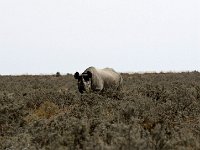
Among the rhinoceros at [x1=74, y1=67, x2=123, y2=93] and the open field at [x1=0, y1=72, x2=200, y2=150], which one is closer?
the open field at [x1=0, y1=72, x2=200, y2=150]

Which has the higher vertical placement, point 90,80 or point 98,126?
point 90,80

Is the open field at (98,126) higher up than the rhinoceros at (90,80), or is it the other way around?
the rhinoceros at (90,80)

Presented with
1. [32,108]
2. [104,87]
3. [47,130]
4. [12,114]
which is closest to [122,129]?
[47,130]

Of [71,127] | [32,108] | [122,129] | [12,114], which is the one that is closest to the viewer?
[122,129]

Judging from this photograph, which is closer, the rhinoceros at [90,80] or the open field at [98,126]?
the open field at [98,126]

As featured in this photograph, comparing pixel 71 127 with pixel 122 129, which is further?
pixel 71 127

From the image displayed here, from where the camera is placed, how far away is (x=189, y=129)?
9016 mm

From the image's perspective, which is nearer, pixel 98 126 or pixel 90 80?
pixel 98 126

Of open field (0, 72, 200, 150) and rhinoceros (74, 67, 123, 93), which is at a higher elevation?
rhinoceros (74, 67, 123, 93)

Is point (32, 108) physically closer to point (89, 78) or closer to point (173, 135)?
point (89, 78)

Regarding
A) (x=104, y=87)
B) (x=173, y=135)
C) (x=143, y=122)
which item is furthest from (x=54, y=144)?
(x=104, y=87)

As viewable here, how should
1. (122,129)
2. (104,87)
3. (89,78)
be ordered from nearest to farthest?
1. (122,129)
2. (89,78)
3. (104,87)

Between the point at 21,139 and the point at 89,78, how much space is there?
423 inches

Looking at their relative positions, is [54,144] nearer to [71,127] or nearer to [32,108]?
[71,127]
